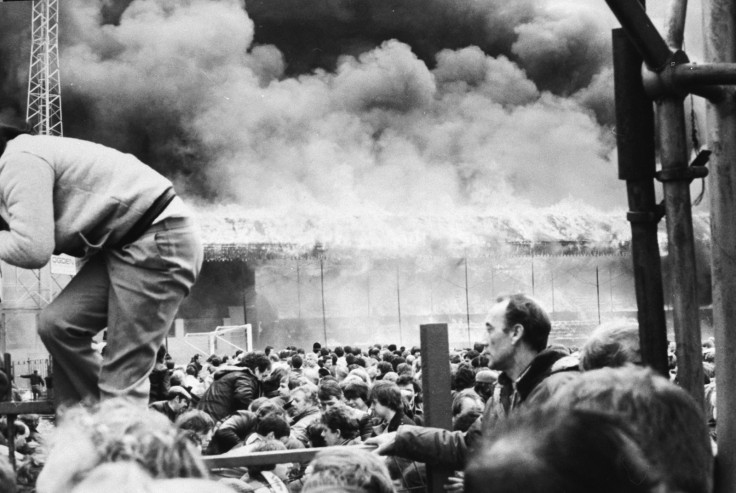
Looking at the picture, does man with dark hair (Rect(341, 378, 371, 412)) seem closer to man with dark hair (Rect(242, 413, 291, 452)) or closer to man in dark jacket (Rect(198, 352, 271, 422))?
man in dark jacket (Rect(198, 352, 271, 422))

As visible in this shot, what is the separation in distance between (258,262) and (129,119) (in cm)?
749

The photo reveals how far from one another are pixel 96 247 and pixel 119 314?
0.64 feet

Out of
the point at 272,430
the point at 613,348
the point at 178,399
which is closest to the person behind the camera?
the point at 613,348

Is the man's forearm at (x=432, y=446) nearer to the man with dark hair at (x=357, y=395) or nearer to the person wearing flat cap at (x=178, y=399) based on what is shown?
the man with dark hair at (x=357, y=395)

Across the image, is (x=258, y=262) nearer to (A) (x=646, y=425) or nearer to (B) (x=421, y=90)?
(B) (x=421, y=90)

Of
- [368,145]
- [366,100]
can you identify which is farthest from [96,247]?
[366,100]

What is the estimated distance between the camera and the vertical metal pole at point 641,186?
206cm

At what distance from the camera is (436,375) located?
261cm

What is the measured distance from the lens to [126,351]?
2.71 metres

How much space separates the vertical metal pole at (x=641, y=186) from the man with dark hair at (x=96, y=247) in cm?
133

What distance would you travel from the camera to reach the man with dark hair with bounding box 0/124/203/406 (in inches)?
105

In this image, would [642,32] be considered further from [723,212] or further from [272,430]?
[272,430]

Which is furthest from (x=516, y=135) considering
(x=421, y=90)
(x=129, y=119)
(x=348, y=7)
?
(x=129, y=119)

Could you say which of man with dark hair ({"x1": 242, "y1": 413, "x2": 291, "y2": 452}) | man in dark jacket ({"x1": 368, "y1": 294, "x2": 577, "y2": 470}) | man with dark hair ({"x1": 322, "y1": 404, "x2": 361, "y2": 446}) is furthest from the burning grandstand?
man in dark jacket ({"x1": 368, "y1": 294, "x2": 577, "y2": 470})
